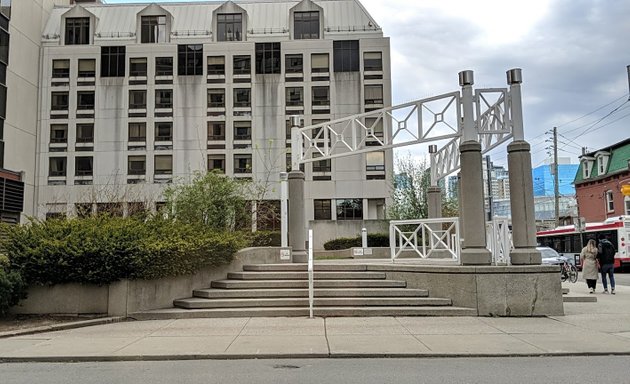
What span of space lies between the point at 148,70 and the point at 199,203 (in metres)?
30.5

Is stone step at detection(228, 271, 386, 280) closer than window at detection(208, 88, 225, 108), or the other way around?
stone step at detection(228, 271, 386, 280)

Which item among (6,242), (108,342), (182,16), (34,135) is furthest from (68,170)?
(108,342)

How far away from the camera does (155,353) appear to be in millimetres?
8094

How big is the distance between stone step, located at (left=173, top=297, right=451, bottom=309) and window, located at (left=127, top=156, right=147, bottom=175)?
1478 inches

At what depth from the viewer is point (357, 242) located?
30.3 metres

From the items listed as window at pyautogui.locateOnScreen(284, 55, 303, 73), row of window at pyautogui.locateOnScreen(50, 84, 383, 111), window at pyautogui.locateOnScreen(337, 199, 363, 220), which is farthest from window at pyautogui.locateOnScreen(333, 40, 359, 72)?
window at pyautogui.locateOnScreen(337, 199, 363, 220)

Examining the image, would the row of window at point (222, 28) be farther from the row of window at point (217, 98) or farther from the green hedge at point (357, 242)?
the green hedge at point (357, 242)

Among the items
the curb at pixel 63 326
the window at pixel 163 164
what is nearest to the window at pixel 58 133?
the window at pixel 163 164

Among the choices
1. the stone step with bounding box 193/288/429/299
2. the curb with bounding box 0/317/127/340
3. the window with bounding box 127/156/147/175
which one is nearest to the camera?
the curb with bounding box 0/317/127/340

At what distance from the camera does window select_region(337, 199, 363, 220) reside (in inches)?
1836

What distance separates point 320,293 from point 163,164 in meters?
38.0

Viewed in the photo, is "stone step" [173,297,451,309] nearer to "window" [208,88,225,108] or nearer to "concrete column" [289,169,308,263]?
"concrete column" [289,169,308,263]

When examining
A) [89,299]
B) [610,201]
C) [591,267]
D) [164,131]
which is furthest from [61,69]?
[610,201]

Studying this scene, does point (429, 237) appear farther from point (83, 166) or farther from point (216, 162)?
point (83, 166)
